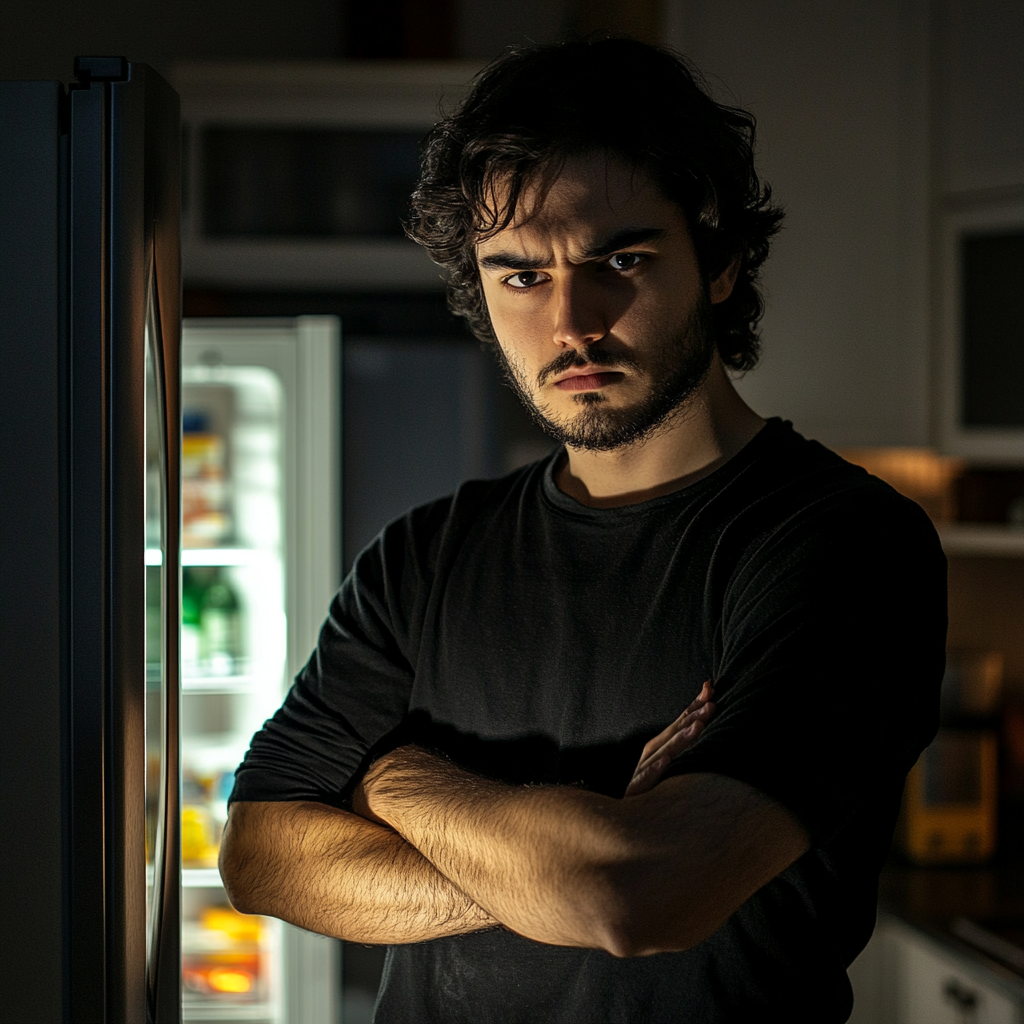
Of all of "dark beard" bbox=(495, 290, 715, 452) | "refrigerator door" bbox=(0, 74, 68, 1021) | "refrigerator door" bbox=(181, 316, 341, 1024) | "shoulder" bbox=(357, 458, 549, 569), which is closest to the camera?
"refrigerator door" bbox=(0, 74, 68, 1021)

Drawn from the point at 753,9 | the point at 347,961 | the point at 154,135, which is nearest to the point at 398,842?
the point at 154,135

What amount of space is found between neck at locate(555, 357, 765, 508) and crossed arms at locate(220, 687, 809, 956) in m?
0.26

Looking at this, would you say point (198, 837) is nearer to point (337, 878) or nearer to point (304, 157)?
point (304, 157)

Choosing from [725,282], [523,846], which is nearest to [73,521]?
[523,846]

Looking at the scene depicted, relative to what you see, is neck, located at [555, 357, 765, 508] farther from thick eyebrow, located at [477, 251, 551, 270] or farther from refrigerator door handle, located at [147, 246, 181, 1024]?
refrigerator door handle, located at [147, 246, 181, 1024]

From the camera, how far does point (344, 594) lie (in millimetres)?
1231

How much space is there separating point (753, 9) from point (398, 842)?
2107 millimetres

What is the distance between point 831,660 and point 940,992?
1543 mm

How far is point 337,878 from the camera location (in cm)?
107

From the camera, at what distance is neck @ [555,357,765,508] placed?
1.13m

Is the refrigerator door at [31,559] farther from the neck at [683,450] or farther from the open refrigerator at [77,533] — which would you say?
the neck at [683,450]

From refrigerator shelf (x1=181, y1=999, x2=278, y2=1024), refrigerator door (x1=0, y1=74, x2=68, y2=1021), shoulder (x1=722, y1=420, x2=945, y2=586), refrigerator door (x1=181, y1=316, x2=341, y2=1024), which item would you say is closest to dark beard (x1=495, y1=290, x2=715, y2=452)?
shoulder (x1=722, y1=420, x2=945, y2=586)

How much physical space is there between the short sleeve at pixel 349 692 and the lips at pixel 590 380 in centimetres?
27

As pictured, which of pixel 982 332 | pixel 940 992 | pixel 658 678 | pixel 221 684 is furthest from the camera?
pixel 221 684
